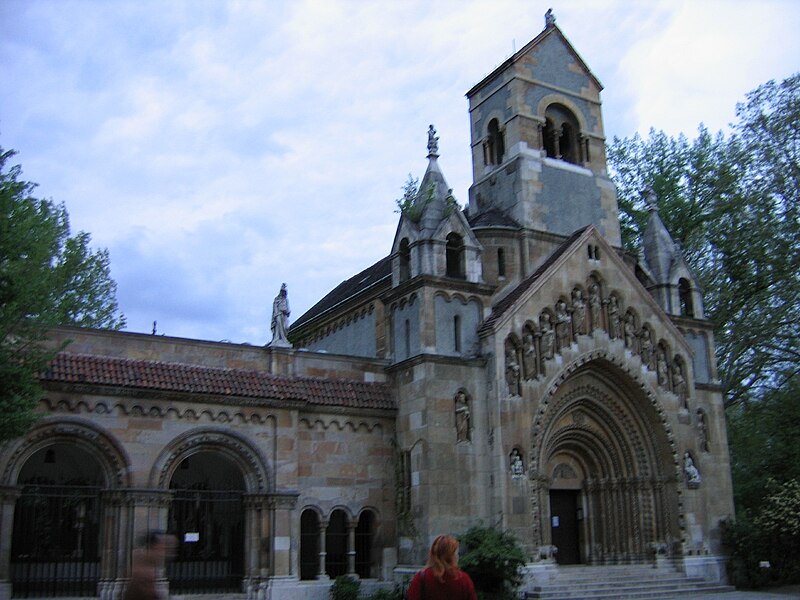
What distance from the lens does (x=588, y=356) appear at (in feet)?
86.9

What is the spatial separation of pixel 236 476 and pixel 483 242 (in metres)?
10.1

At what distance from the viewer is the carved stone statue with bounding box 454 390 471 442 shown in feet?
79.3

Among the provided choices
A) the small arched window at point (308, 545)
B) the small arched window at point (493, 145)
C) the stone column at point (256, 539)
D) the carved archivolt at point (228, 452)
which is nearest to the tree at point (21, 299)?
the carved archivolt at point (228, 452)

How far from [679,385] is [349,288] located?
13.5m

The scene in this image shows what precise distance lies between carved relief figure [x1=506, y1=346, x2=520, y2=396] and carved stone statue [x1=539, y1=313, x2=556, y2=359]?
104 cm

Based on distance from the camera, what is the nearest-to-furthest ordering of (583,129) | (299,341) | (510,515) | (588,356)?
(510,515) < (588,356) < (583,129) < (299,341)

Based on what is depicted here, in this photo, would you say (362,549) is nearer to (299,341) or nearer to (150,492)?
(150,492)

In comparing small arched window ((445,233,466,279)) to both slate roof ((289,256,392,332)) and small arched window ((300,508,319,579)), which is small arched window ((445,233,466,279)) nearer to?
slate roof ((289,256,392,332))

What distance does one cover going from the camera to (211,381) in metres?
22.8

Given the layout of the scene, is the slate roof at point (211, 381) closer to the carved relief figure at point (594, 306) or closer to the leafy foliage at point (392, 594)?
the leafy foliage at point (392, 594)

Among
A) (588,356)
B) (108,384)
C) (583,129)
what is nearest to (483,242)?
(588,356)

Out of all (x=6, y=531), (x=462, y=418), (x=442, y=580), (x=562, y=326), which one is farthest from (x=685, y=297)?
(x=442, y=580)

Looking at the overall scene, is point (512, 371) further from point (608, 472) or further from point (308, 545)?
point (308, 545)

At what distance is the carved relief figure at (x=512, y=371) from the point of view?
24.8m
